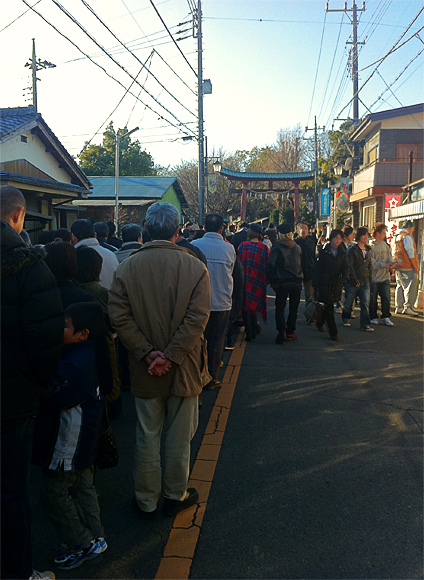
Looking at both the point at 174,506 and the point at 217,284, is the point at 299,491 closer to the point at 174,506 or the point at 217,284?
the point at 174,506

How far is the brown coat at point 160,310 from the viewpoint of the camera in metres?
3.26

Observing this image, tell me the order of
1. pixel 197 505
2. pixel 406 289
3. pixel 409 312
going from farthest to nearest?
pixel 409 312, pixel 406 289, pixel 197 505

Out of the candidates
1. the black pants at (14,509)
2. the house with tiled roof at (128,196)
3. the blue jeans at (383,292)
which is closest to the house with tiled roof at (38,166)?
the blue jeans at (383,292)

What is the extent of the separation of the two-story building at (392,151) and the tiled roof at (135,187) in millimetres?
12714

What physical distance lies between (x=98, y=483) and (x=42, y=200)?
1285 centimetres

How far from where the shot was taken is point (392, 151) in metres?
24.6

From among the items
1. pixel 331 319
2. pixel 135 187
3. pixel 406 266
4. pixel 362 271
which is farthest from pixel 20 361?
pixel 135 187

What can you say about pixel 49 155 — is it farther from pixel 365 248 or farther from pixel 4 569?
pixel 4 569

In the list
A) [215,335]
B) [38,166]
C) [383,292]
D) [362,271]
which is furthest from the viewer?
[38,166]

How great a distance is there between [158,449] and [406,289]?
9513 millimetres

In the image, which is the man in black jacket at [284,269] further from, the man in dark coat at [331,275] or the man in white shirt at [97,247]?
the man in white shirt at [97,247]

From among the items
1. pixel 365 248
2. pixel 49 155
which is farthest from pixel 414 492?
pixel 49 155

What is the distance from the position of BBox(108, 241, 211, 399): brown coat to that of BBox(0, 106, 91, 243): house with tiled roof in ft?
27.8

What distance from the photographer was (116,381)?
12.7ft
